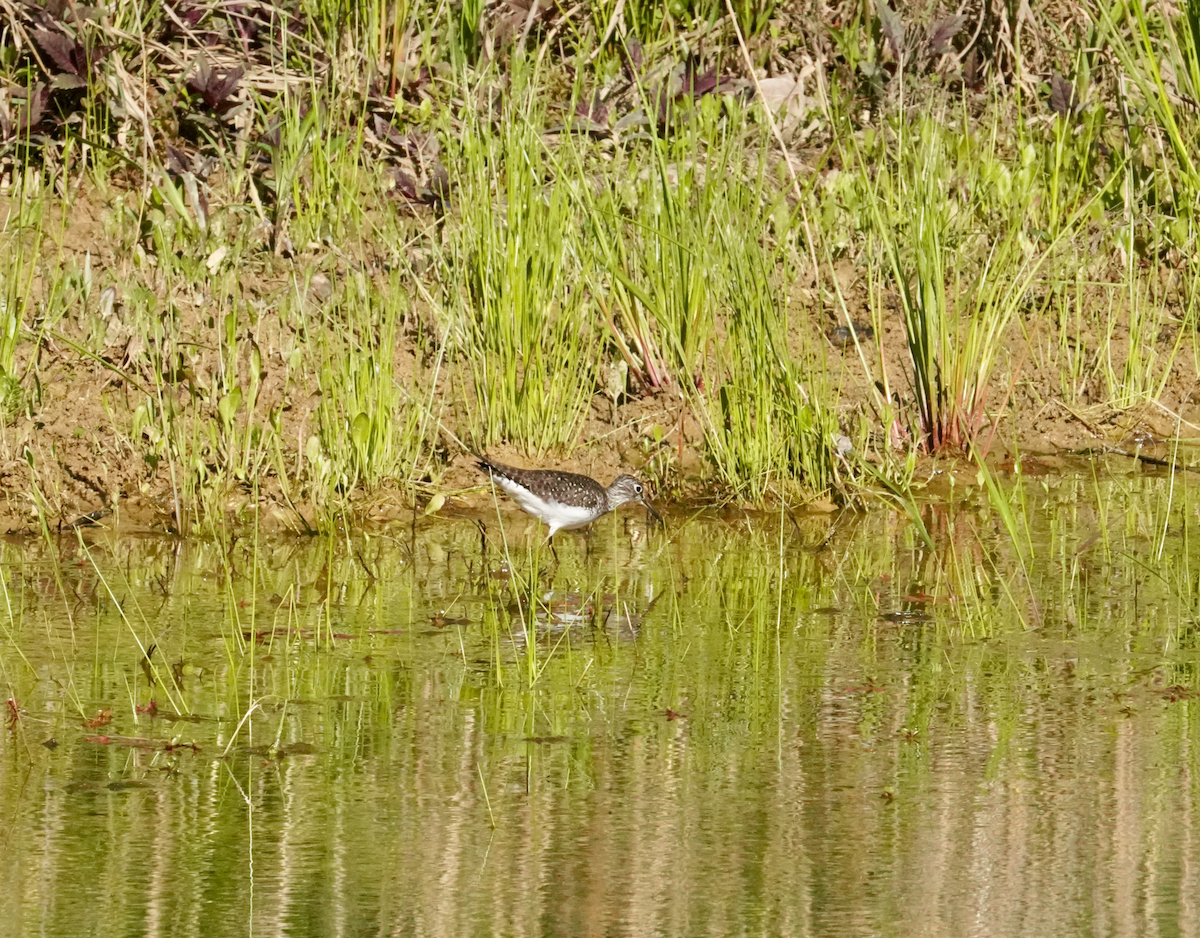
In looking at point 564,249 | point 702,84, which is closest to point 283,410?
point 564,249

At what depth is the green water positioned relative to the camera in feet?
11.7

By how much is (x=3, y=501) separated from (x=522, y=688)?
9.20 ft

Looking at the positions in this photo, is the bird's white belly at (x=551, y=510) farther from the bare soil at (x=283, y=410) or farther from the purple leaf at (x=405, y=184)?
the purple leaf at (x=405, y=184)

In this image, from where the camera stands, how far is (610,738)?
4520 millimetres

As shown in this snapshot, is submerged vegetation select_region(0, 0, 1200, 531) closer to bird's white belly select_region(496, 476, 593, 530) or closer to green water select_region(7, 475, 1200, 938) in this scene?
bird's white belly select_region(496, 476, 593, 530)

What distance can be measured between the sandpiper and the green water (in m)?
0.19

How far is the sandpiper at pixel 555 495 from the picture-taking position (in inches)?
267

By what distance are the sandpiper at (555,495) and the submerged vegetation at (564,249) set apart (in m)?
0.45

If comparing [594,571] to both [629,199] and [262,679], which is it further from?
[629,199]

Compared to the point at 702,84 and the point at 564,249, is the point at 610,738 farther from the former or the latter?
the point at 702,84

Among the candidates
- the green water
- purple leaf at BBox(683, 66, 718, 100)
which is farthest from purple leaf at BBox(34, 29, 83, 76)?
the green water

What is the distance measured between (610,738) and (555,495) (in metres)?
2.31

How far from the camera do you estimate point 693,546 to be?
6.76 meters

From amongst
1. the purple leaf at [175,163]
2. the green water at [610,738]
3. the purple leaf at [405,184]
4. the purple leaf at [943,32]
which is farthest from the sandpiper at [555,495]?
the purple leaf at [943,32]
